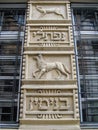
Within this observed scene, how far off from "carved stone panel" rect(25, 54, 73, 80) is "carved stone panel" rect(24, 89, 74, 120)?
0.36m

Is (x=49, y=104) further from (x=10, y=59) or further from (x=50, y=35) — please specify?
(x=50, y=35)

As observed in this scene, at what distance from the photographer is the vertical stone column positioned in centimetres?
575

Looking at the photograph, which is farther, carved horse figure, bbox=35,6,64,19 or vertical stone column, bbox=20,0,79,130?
carved horse figure, bbox=35,6,64,19

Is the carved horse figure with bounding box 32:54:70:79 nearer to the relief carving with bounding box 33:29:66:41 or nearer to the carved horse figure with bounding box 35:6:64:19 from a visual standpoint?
the relief carving with bounding box 33:29:66:41

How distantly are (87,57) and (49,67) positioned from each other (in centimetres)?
107

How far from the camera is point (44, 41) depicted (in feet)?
22.9

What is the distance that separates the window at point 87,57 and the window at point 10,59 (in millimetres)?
1357

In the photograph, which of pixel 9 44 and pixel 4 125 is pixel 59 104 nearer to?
pixel 4 125

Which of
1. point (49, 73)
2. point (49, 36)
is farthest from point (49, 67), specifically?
point (49, 36)

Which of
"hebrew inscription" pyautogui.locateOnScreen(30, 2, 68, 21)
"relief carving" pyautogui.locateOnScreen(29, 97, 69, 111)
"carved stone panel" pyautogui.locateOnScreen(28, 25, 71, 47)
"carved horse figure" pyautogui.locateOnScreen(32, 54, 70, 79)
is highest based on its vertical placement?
"hebrew inscription" pyautogui.locateOnScreen(30, 2, 68, 21)

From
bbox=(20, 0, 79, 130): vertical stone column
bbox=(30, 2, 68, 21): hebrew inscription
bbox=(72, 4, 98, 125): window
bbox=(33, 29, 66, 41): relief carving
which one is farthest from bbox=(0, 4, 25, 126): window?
bbox=(72, 4, 98, 125): window

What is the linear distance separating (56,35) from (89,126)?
7.92 ft

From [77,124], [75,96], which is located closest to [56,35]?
[75,96]

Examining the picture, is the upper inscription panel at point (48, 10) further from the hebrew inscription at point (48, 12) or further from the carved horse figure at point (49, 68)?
the carved horse figure at point (49, 68)
